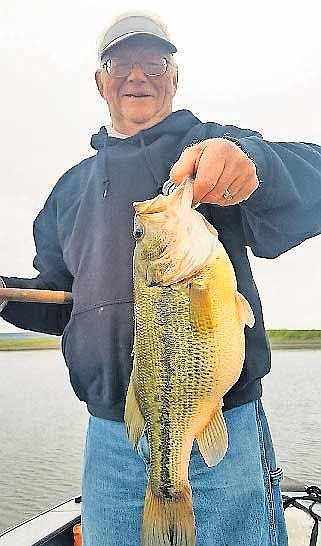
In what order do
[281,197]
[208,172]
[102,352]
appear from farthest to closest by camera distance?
1. [102,352]
2. [281,197]
3. [208,172]

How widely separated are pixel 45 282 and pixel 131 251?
1.55 feet

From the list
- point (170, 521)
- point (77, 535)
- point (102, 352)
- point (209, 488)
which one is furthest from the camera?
point (77, 535)

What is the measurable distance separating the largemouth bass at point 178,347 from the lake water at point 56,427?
405 cm

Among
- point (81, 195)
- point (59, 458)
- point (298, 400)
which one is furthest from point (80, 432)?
point (81, 195)

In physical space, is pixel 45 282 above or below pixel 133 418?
above

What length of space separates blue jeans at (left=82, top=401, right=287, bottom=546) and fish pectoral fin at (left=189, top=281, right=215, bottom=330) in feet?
1.20

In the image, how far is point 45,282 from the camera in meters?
1.76

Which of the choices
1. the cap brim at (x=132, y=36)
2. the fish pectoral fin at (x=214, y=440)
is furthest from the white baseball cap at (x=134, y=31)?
the fish pectoral fin at (x=214, y=440)

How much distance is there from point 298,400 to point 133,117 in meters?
5.11

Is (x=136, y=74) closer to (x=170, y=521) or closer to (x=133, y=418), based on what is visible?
(x=133, y=418)

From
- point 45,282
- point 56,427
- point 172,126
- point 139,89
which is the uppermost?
point 139,89

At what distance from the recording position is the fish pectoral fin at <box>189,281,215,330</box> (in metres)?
0.96

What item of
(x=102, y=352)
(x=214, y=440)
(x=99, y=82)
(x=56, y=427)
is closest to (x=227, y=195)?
(x=214, y=440)

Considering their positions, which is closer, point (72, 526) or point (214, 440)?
point (214, 440)
